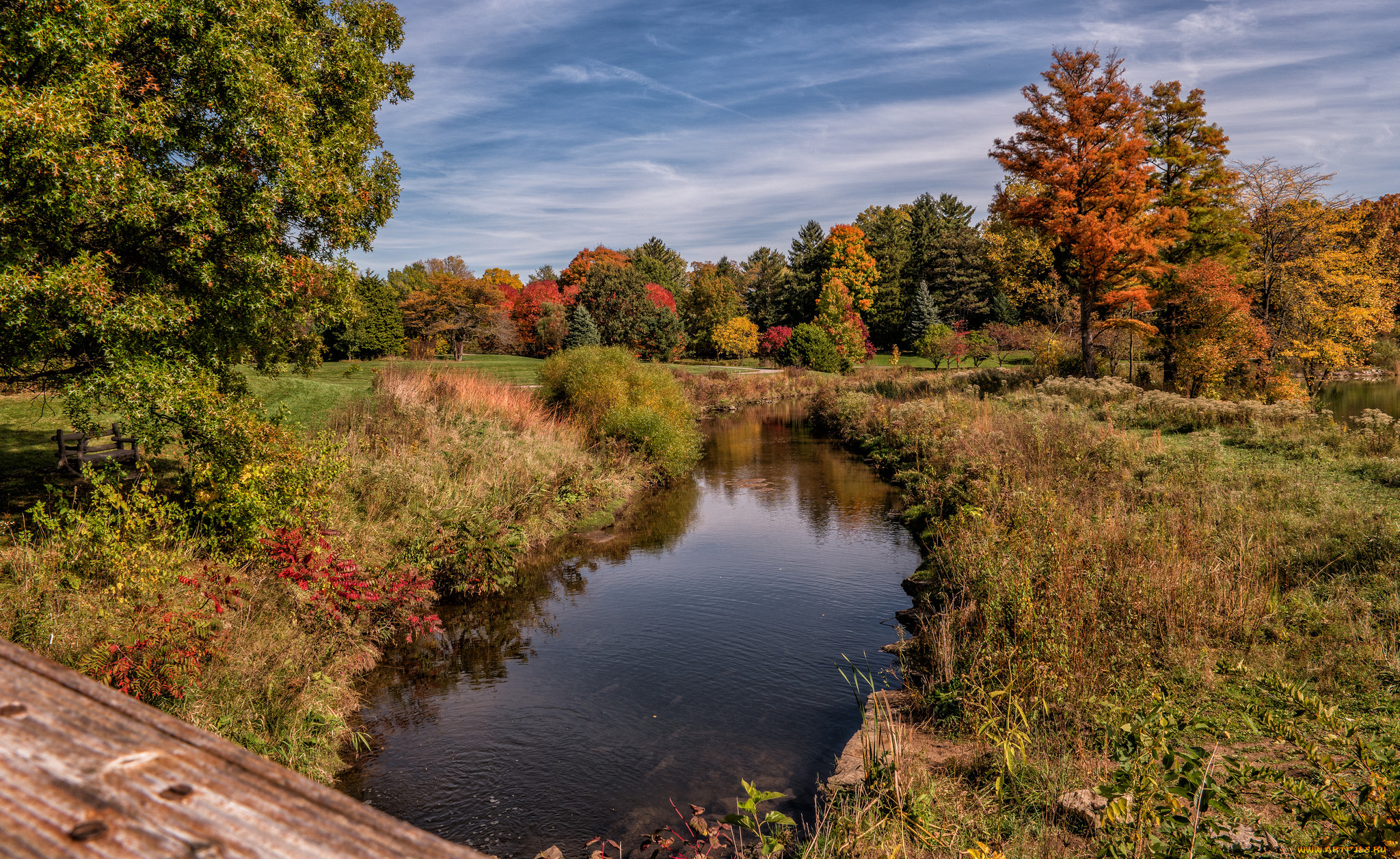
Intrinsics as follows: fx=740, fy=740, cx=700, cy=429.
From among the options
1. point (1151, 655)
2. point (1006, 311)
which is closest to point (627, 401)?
point (1151, 655)

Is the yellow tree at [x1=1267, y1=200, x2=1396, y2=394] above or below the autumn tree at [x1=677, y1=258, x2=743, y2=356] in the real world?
below

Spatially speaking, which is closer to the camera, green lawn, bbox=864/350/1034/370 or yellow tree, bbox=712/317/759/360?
green lawn, bbox=864/350/1034/370

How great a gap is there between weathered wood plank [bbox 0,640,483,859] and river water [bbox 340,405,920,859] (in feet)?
20.4

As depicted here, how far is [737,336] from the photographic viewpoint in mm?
61344

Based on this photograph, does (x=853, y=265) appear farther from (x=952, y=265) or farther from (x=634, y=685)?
(x=634, y=685)

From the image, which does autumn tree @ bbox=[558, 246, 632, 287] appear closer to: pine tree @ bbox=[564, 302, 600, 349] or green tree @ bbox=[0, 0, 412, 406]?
pine tree @ bbox=[564, 302, 600, 349]

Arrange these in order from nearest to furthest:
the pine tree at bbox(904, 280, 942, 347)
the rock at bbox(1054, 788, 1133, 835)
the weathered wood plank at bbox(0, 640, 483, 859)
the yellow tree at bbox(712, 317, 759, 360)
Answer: the weathered wood plank at bbox(0, 640, 483, 859)
the rock at bbox(1054, 788, 1133, 835)
the pine tree at bbox(904, 280, 942, 347)
the yellow tree at bbox(712, 317, 759, 360)

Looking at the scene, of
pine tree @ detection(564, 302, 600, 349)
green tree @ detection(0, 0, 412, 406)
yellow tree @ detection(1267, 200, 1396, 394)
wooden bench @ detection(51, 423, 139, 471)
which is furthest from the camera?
pine tree @ detection(564, 302, 600, 349)

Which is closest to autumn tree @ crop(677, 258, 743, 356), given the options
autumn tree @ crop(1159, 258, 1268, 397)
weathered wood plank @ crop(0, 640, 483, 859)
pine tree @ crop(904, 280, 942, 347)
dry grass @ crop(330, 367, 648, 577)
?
pine tree @ crop(904, 280, 942, 347)

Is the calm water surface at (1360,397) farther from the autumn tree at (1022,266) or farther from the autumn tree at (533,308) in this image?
the autumn tree at (533,308)

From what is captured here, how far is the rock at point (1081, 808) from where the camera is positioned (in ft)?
16.4

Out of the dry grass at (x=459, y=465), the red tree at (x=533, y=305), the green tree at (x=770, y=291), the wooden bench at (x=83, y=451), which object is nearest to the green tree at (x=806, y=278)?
the green tree at (x=770, y=291)

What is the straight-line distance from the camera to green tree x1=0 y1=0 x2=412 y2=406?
645 centimetres

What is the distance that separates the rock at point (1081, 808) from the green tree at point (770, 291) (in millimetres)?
62979
